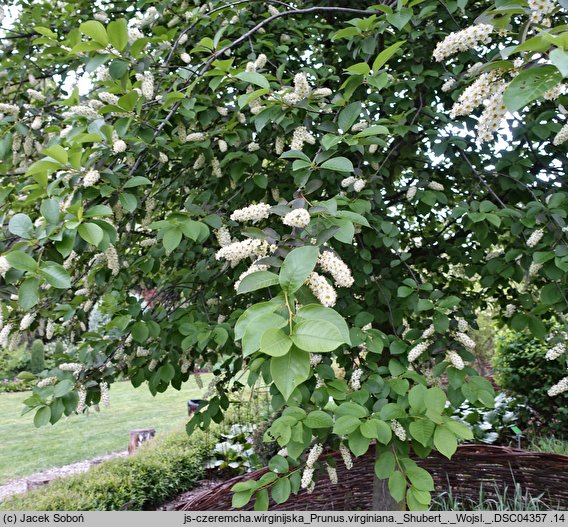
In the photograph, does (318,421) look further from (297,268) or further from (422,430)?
(297,268)

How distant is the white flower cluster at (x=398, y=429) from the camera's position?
1.32 meters

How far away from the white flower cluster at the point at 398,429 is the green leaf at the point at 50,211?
0.99 metres

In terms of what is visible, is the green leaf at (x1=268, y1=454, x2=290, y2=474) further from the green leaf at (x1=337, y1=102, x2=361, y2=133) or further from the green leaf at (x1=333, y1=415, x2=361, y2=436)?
the green leaf at (x1=337, y1=102, x2=361, y2=133)

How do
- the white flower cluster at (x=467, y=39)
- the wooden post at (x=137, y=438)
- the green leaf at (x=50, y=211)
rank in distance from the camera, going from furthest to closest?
1. the wooden post at (x=137, y=438)
2. the green leaf at (x=50, y=211)
3. the white flower cluster at (x=467, y=39)

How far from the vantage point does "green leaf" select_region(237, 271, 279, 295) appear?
2.56 feet

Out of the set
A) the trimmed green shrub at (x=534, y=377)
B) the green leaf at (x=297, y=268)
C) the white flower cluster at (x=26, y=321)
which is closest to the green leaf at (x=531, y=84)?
the green leaf at (x=297, y=268)

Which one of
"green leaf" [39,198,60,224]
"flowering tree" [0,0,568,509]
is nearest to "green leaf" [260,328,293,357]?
"flowering tree" [0,0,568,509]

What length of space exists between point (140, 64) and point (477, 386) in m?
1.35

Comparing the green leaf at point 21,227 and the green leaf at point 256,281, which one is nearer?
the green leaf at point 256,281

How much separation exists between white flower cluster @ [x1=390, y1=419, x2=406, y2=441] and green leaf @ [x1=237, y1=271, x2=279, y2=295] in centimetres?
74

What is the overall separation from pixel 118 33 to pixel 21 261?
68 cm

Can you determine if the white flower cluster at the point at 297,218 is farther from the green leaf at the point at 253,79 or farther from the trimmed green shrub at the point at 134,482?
the trimmed green shrub at the point at 134,482

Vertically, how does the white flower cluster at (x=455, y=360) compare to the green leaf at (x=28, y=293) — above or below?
below

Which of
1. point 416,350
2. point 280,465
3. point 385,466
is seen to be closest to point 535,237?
point 416,350
